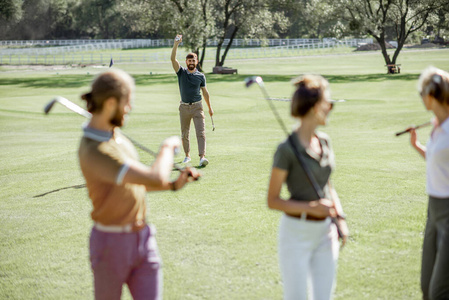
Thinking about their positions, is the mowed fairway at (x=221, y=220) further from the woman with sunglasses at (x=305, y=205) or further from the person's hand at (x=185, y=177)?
the person's hand at (x=185, y=177)

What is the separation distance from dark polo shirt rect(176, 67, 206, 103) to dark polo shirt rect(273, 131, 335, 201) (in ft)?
25.8

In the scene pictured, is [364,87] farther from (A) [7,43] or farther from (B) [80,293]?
(A) [7,43]

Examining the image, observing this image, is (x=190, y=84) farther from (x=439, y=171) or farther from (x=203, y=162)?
(x=439, y=171)

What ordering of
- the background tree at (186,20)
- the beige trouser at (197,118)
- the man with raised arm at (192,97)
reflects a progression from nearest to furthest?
the man with raised arm at (192,97)
the beige trouser at (197,118)
the background tree at (186,20)

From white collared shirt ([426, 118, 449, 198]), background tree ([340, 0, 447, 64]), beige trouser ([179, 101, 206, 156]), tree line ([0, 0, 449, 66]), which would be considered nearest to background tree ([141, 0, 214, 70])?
tree line ([0, 0, 449, 66])

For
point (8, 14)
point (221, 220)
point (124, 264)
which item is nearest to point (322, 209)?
point (124, 264)

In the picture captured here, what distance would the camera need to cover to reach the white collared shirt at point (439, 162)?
4.23 meters

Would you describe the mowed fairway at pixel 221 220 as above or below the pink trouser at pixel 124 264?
below

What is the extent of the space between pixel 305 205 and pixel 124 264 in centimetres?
133

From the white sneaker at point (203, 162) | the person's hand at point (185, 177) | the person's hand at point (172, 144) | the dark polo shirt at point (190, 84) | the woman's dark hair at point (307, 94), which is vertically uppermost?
the woman's dark hair at point (307, 94)

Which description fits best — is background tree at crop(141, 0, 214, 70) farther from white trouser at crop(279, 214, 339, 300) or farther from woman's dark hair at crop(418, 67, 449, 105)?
white trouser at crop(279, 214, 339, 300)

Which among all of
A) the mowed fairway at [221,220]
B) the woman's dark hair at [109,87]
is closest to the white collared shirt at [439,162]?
the mowed fairway at [221,220]

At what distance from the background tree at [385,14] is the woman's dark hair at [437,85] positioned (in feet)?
152

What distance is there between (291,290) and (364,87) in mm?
34199
